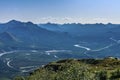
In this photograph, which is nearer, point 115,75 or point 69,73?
point 69,73

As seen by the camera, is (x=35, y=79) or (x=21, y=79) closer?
(x=35, y=79)

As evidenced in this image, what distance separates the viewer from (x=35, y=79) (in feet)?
367

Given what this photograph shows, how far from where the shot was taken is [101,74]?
121625mm

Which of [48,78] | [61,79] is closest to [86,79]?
[61,79]

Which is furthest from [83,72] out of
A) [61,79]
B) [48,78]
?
[48,78]

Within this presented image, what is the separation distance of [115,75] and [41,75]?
1178 inches

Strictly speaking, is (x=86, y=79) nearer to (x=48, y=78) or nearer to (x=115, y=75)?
(x=48, y=78)

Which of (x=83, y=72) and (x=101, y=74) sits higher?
(x=83, y=72)

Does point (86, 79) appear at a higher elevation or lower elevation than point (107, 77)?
higher

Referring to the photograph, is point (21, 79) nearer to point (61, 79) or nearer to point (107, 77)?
point (107, 77)

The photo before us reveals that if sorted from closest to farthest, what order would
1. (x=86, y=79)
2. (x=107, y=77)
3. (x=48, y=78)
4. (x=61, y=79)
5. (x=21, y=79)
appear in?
1. (x=86, y=79)
2. (x=61, y=79)
3. (x=48, y=78)
4. (x=107, y=77)
5. (x=21, y=79)

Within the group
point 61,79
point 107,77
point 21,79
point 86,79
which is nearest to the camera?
point 86,79

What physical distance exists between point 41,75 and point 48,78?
649 centimetres

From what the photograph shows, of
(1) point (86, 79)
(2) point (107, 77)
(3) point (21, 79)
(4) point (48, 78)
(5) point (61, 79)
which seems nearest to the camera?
(1) point (86, 79)
